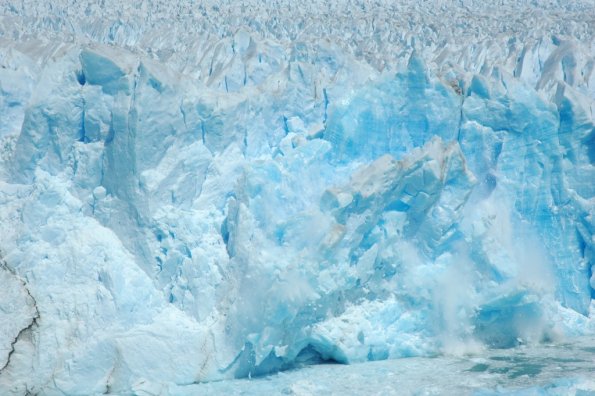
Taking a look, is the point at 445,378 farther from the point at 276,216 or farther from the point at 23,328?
the point at 23,328

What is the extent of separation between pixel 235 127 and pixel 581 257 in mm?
3432

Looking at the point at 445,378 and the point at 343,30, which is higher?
the point at 343,30

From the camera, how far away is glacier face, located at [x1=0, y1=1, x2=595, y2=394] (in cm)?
527

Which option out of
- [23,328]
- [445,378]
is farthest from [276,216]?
[23,328]

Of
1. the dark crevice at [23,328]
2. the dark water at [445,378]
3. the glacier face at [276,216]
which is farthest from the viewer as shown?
the glacier face at [276,216]

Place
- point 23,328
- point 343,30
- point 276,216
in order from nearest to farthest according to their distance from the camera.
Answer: point 23,328 → point 276,216 → point 343,30

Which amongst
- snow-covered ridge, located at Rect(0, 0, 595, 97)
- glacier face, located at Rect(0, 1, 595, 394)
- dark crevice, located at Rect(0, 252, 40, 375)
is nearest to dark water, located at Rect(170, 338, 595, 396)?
glacier face, located at Rect(0, 1, 595, 394)

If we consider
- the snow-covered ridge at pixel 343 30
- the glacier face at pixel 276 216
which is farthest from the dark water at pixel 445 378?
the snow-covered ridge at pixel 343 30

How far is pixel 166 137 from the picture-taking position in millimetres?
5930

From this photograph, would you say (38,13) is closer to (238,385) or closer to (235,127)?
(235,127)

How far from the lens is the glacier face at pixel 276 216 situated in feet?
17.3

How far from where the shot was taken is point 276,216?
19.1 ft

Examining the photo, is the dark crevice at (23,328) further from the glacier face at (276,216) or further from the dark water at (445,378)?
the dark water at (445,378)

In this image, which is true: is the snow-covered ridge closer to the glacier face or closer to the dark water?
the glacier face
